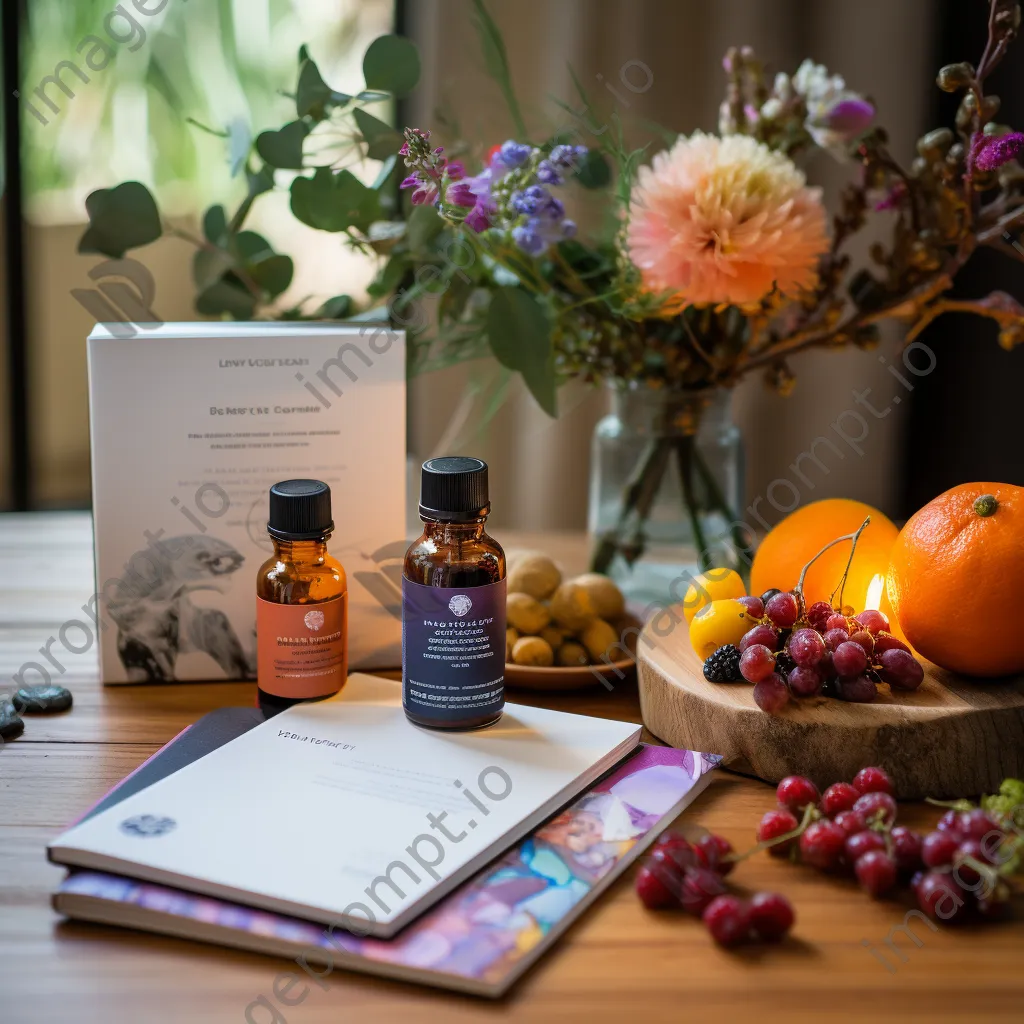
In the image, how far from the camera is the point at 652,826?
71 centimetres

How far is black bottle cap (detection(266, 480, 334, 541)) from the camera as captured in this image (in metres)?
0.82

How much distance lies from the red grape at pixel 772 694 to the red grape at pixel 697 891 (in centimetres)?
16

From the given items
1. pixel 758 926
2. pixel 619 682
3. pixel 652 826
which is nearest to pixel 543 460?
pixel 619 682

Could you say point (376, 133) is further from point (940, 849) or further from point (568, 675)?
point (940, 849)

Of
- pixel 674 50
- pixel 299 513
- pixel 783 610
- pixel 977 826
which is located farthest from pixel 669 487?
pixel 674 50

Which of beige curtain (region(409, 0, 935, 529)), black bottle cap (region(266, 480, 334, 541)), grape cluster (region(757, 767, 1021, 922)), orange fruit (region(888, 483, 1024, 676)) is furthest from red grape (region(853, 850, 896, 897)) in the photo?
beige curtain (region(409, 0, 935, 529))

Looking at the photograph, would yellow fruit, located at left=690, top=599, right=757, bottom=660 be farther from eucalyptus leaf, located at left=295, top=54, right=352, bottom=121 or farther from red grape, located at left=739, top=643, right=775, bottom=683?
eucalyptus leaf, located at left=295, top=54, right=352, bottom=121

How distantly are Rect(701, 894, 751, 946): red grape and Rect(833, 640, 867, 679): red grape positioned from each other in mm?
221

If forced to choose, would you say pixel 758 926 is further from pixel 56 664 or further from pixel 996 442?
pixel 996 442

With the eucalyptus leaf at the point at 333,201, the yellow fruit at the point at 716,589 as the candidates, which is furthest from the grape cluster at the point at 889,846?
the eucalyptus leaf at the point at 333,201

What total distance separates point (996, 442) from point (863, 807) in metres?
1.07

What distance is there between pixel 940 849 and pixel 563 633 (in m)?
0.40

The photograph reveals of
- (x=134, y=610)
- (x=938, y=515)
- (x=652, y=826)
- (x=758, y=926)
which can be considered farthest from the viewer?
(x=134, y=610)

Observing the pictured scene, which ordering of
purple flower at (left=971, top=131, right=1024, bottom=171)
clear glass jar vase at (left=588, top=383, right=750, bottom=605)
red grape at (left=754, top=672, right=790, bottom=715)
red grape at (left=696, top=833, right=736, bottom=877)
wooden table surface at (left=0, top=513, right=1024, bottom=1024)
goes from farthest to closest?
clear glass jar vase at (left=588, top=383, right=750, bottom=605) < purple flower at (left=971, top=131, right=1024, bottom=171) < red grape at (left=754, top=672, right=790, bottom=715) < red grape at (left=696, top=833, right=736, bottom=877) < wooden table surface at (left=0, top=513, right=1024, bottom=1024)
